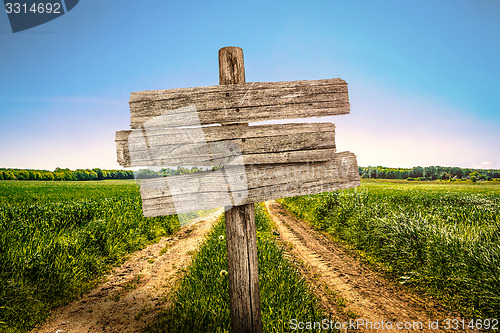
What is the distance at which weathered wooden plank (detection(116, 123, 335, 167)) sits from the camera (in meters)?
2.34

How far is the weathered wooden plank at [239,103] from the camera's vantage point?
242 centimetres

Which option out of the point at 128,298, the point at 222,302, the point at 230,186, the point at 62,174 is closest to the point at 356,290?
the point at 222,302

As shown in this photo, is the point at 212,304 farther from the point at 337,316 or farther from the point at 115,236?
the point at 115,236

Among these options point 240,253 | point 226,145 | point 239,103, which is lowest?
point 240,253

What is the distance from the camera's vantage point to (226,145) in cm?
245

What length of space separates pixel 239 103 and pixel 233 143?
40 centimetres

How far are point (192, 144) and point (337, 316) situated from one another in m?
4.09

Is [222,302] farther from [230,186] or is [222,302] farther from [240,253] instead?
[230,186]

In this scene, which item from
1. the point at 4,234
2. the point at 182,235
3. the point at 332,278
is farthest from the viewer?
the point at 182,235

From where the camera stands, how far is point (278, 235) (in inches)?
377

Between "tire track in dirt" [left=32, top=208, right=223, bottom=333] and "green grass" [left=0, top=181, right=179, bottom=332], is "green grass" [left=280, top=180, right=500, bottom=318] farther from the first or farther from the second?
"green grass" [left=0, top=181, right=179, bottom=332]

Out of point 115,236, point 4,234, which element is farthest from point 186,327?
point 115,236

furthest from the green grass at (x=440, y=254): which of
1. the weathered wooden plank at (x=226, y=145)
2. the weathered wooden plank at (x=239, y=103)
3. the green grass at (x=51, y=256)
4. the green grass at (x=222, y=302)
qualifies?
the green grass at (x=51, y=256)

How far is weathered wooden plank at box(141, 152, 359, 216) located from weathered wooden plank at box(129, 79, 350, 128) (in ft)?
1.65
